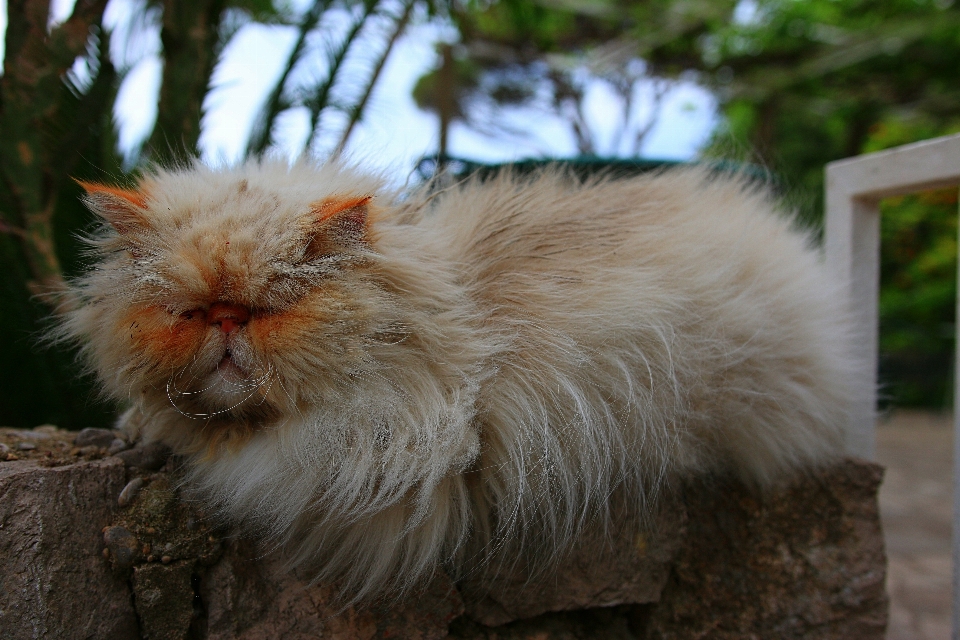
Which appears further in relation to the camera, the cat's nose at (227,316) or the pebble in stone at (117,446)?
the pebble in stone at (117,446)

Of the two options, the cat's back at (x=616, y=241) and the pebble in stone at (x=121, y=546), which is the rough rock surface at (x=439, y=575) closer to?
the pebble in stone at (x=121, y=546)

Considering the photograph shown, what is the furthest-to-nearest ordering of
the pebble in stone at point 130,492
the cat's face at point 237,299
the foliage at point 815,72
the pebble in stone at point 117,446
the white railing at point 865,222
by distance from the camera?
the foliage at point 815,72 → the white railing at point 865,222 → the pebble in stone at point 117,446 → the pebble in stone at point 130,492 → the cat's face at point 237,299

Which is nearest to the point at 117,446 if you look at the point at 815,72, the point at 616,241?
A: the point at 616,241

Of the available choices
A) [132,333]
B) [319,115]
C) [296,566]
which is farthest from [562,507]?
[319,115]

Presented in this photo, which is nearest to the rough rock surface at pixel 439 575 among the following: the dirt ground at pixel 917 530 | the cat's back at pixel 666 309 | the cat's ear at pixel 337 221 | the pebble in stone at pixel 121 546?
the pebble in stone at pixel 121 546

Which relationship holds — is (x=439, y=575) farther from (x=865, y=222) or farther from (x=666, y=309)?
(x=865, y=222)

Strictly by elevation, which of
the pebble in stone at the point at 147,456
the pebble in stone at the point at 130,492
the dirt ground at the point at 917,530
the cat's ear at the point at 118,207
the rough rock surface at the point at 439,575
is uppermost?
the cat's ear at the point at 118,207
